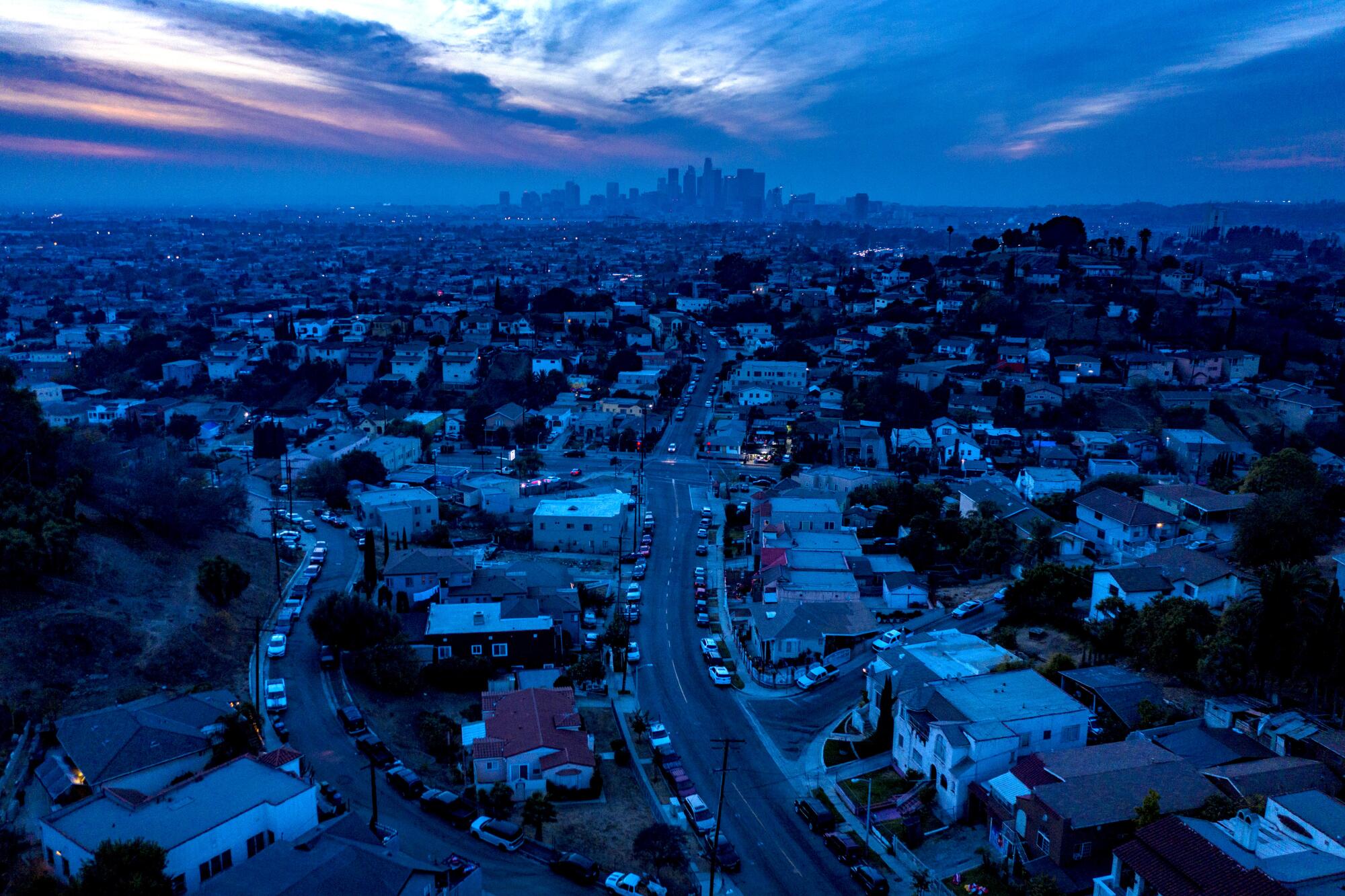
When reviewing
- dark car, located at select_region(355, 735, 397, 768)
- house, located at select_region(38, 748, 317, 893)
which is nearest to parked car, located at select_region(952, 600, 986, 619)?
dark car, located at select_region(355, 735, 397, 768)

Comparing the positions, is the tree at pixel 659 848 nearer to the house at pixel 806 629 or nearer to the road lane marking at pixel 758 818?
the road lane marking at pixel 758 818

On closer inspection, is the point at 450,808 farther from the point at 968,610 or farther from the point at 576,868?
the point at 968,610

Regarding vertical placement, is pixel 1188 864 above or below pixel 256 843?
above

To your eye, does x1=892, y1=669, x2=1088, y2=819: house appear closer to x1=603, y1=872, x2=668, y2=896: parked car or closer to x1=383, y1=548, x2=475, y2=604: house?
x1=603, y1=872, x2=668, y2=896: parked car

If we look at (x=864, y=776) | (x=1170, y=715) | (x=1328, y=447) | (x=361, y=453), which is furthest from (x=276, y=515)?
(x=1328, y=447)

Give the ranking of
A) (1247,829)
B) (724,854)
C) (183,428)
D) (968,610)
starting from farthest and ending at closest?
(183,428)
(968,610)
(724,854)
(1247,829)

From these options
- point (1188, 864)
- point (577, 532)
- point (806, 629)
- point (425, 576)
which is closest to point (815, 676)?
point (806, 629)
